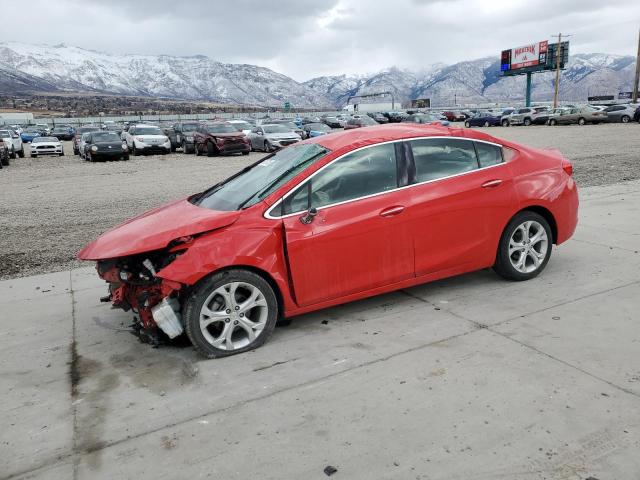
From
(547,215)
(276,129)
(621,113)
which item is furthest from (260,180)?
(621,113)

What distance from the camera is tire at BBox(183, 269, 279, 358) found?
3959 mm

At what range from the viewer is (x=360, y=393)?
3463 millimetres

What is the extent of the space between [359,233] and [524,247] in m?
1.89

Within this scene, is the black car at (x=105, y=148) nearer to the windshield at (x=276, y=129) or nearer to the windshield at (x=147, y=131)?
the windshield at (x=147, y=131)

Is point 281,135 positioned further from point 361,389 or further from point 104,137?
point 361,389

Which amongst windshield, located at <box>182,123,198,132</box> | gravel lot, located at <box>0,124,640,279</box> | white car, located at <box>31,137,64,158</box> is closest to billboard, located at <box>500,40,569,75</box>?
gravel lot, located at <box>0,124,640,279</box>

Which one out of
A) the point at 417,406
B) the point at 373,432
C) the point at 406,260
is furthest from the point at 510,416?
the point at 406,260

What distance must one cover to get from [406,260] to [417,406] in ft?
5.16

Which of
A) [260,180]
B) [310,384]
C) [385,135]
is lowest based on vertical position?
Result: [310,384]

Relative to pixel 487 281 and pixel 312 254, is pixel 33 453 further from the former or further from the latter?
pixel 487 281

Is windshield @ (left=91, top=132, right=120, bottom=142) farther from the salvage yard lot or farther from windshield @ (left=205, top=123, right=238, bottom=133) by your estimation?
the salvage yard lot

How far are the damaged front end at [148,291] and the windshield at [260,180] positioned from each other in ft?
2.34

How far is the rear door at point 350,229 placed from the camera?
423cm

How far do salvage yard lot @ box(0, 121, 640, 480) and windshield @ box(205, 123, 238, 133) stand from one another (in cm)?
2030
